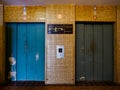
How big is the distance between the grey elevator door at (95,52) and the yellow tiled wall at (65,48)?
45 cm

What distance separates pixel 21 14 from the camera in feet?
21.9

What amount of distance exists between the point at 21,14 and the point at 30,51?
4.14 feet

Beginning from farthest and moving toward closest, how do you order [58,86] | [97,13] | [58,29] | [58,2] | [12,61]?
[12,61], [97,13], [58,29], [58,2], [58,86]

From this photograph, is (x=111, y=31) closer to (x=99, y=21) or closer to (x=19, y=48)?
(x=99, y=21)

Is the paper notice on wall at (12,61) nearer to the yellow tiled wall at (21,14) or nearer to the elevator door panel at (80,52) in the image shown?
the yellow tiled wall at (21,14)

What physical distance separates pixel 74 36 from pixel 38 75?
1.79 m

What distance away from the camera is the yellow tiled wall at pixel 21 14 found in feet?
21.8

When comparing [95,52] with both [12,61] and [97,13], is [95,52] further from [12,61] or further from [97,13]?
[12,61]

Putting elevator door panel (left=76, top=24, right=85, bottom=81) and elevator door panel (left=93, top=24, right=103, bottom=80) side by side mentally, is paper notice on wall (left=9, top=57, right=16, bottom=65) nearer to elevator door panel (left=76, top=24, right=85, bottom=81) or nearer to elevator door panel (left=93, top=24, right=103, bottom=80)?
elevator door panel (left=76, top=24, right=85, bottom=81)

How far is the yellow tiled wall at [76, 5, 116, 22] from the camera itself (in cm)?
661

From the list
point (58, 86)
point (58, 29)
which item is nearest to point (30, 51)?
point (58, 29)

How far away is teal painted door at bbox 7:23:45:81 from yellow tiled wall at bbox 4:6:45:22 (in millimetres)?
336

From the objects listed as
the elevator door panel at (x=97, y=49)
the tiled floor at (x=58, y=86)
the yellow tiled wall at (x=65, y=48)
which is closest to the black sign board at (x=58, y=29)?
the yellow tiled wall at (x=65, y=48)

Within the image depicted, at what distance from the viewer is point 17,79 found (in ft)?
22.8
